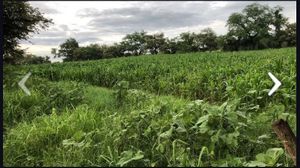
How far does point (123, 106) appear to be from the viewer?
417 cm

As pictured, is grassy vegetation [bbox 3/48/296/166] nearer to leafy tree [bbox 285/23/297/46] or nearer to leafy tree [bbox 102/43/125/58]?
leafy tree [bbox 102/43/125/58]

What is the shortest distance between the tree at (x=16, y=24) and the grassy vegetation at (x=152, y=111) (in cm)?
A: 18

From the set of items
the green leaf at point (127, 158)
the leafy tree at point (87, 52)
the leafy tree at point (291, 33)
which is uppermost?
the leafy tree at point (291, 33)

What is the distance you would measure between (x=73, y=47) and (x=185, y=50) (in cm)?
94

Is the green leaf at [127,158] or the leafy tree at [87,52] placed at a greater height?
the leafy tree at [87,52]

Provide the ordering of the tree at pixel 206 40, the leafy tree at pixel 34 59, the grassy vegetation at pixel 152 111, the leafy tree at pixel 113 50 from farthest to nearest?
the leafy tree at pixel 34 59
the leafy tree at pixel 113 50
the tree at pixel 206 40
the grassy vegetation at pixel 152 111

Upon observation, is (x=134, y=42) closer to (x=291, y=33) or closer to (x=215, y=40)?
(x=215, y=40)

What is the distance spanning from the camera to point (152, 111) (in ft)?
12.6

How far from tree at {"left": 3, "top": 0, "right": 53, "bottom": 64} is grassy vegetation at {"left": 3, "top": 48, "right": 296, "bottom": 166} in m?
0.18

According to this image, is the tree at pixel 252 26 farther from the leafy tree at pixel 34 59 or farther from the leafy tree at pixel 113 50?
the leafy tree at pixel 34 59

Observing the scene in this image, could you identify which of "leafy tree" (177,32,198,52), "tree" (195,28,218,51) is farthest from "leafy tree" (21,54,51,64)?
"tree" (195,28,218,51)

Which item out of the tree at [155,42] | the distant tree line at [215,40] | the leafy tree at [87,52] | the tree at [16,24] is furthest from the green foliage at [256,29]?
the tree at [16,24]

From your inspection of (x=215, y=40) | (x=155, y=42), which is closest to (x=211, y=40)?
(x=215, y=40)

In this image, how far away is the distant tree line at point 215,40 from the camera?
3371mm
